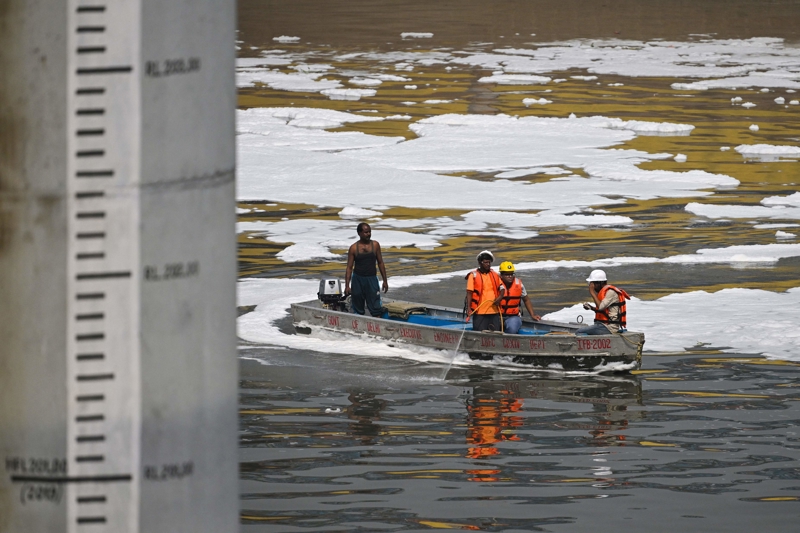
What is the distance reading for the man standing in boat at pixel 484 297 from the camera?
15.4 metres

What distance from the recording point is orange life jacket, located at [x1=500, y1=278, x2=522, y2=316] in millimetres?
15641

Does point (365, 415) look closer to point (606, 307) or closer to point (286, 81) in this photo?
point (606, 307)

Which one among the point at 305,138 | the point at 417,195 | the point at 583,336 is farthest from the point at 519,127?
the point at 583,336

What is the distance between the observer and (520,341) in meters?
15.1

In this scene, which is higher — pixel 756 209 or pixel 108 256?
pixel 756 209

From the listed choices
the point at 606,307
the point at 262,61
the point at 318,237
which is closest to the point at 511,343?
the point at 606,307

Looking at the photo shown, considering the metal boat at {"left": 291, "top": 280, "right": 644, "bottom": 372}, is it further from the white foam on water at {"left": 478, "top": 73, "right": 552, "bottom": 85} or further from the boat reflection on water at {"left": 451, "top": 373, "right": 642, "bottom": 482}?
the white foam on water at {"left": 478, "top": 73, "right": 552, "bottom": 85}

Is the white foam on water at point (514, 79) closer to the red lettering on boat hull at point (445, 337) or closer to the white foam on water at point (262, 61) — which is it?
the white foam on water at point (262, 61)

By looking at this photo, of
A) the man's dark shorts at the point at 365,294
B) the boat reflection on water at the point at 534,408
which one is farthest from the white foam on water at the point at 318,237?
the boat reflection on water at the point at 534,408

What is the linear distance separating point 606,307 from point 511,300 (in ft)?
4.25

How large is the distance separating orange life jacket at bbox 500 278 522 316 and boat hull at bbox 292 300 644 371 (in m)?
0.41

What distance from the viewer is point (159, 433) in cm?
170

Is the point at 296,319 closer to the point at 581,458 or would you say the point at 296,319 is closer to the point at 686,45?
the point at 581,458

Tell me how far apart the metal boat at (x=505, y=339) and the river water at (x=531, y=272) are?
0.70 feet
